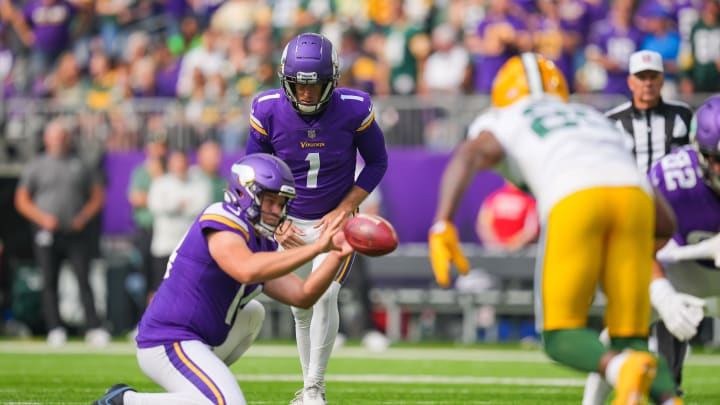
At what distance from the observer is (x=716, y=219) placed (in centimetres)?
706

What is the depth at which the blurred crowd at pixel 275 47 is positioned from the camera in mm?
15055

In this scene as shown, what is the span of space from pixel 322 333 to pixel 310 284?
1741mm

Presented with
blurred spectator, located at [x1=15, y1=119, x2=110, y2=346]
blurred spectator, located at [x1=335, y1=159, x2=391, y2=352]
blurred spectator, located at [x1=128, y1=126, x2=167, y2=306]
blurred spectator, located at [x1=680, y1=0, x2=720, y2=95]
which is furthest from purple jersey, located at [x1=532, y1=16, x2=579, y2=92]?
blurred spectator, located at [x1=15, y1=119, x2=110, y2=346]

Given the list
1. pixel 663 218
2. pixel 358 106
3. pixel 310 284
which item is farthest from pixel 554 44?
pixel 310 284

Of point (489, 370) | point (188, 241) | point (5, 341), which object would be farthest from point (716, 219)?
point (5, 341)

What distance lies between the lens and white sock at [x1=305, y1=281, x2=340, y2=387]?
755 centimetres

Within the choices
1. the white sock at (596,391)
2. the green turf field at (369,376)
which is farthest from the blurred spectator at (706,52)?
the white sock at (596,391)

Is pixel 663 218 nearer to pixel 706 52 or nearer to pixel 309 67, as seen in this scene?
pixel 309 67

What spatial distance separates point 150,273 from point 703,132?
8.93 metres

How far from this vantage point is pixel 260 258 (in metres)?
5.70

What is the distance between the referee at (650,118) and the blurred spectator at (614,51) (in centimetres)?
563

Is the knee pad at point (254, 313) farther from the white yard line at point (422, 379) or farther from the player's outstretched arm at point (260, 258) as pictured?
the white yard line at point (422, 379)

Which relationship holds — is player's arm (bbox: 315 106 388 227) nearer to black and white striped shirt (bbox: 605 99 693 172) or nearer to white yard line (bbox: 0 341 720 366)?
black and white striped shirt (bbox: 605 99 693 172)

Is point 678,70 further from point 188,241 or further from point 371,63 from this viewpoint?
point 188,241
